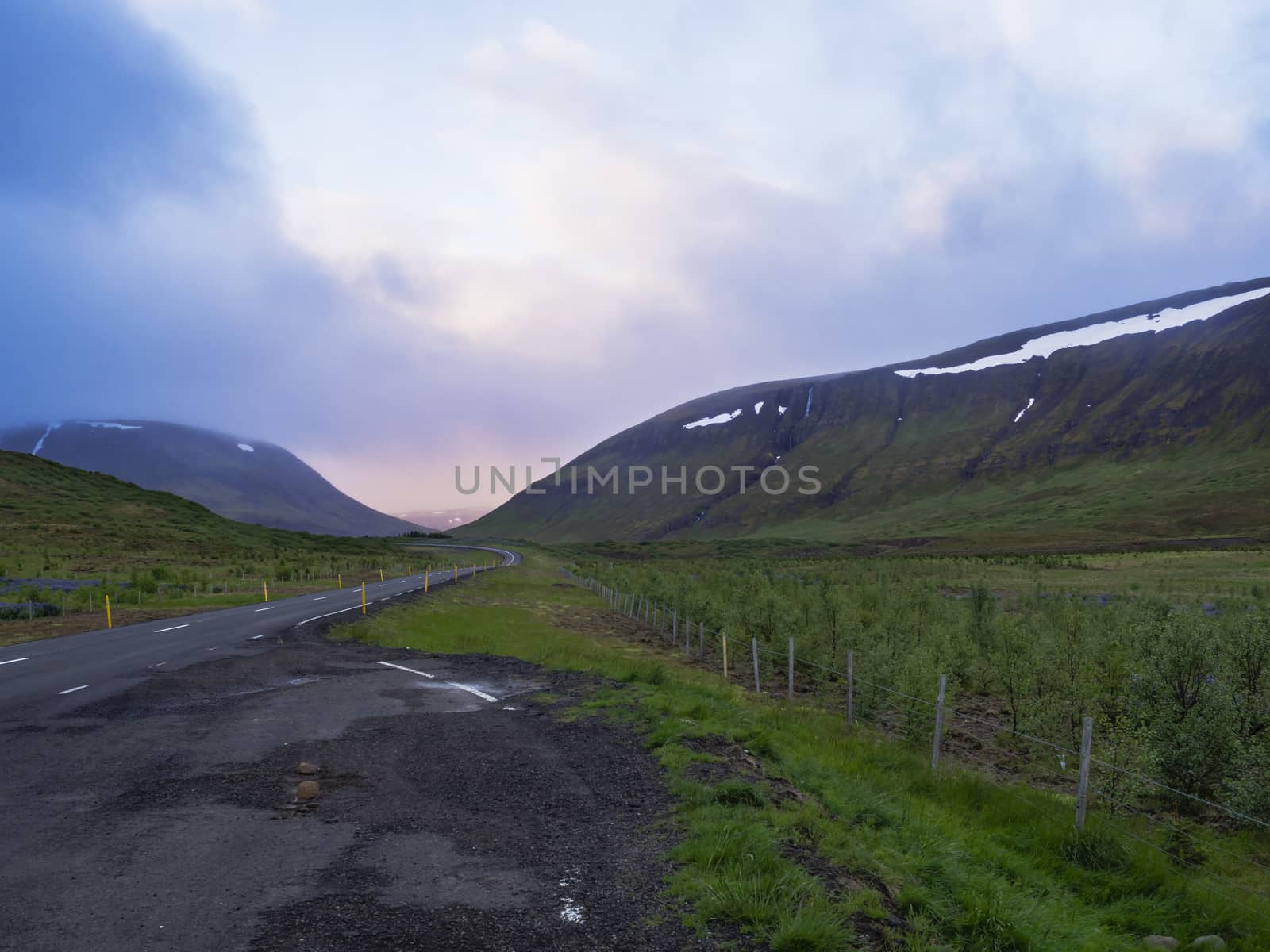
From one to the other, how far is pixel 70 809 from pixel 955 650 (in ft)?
75.8

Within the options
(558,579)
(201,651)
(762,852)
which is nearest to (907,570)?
(558,579)

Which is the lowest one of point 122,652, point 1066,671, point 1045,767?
point 1045,767

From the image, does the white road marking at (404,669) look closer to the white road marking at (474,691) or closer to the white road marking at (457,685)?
the white road marking at (457,685)

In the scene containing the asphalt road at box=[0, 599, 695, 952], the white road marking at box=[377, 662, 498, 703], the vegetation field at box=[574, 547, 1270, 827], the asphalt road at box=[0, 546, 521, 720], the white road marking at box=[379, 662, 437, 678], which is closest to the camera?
the asphalt road at box=[0, 599, 695, 952]

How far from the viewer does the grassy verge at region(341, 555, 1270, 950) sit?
19.8 feet

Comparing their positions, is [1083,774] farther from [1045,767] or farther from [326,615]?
[326,615]

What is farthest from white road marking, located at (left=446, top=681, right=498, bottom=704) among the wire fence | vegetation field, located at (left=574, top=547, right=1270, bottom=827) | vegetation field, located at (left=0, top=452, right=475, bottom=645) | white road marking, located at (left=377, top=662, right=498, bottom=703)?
vegetation field, located at (left=0, top=452, right=475, bottom=645)

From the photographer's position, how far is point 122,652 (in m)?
19.5

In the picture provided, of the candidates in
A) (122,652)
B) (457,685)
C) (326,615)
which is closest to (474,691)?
(457,685)

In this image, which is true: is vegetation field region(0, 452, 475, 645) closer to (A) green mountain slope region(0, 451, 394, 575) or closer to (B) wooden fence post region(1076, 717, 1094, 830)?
(A) green mountain slope region(0, 451, 394, 575)

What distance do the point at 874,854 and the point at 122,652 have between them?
20113 mm

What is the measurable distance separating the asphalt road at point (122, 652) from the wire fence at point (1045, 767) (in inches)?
571

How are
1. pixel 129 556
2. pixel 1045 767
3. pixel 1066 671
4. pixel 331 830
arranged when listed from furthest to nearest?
pixel 129 556 < pixel 1066 671 < pixel 1045 767 < pixel 331 830

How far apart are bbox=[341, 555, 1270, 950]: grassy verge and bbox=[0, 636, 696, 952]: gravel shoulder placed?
61 centimetres
